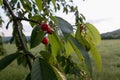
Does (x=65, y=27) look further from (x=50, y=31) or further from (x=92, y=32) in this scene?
(x=92, y=32)

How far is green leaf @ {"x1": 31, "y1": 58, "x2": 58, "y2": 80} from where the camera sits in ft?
2.45

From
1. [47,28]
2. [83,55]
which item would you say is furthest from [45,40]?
[83,55]

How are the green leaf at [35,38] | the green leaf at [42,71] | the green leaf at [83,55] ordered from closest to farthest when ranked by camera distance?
the green leaf at [42,71] → the green leaf at [83,55] → the green leaf at [35,38]

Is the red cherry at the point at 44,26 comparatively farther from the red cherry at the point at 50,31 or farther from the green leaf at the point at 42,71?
the green leaf at the point at 42,71

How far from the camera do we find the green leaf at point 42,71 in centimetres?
75

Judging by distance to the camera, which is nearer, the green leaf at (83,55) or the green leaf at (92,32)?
the green leaf at (83,55)

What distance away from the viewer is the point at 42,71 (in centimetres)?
77

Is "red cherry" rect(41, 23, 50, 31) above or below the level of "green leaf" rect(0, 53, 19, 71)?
above

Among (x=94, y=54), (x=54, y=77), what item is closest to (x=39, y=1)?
(x=94, y=54)

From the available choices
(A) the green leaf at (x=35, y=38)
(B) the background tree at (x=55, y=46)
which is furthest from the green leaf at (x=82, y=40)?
(A) the green leaf at (x=35, y=38)

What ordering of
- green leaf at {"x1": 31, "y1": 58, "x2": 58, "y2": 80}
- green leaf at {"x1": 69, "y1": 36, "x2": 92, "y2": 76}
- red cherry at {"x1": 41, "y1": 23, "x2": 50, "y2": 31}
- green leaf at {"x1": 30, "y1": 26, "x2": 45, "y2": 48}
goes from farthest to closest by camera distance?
green leaf at {"x1": 30, "y1": 26, "x2": 45, "y2": 48} < red cherry at {"x1": 41, "y1": 23, "x2": 50, "y2": 31} < green leaf at {"x1": 69, "y1": 36, "x2": 92, "y2": 76} < green leaf at {"x1": 31, "y1": 58, "x2": 58, "y2": 80}

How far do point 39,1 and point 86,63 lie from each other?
36 centimetres

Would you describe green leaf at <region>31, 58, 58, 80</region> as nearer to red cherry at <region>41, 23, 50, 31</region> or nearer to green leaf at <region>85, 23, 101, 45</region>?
red cherry at <region>41, 23, 50, 31</region>

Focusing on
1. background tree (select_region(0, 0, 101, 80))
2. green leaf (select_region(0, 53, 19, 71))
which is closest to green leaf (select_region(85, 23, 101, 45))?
background tree (select_region(0, 0, 101, 80))
